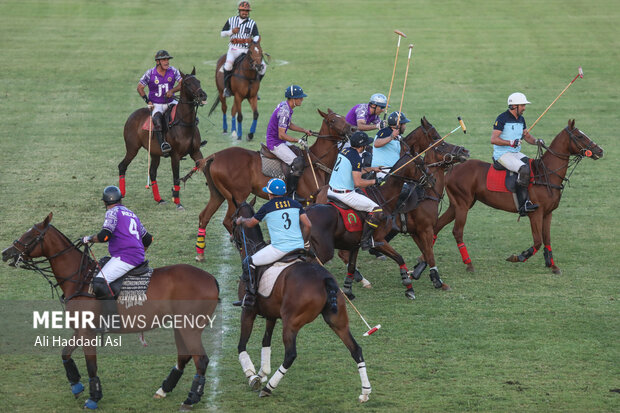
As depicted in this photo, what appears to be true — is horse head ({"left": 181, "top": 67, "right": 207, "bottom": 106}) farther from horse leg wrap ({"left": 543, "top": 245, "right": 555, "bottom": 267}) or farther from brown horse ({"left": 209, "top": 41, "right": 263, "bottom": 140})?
horse leg wrap ({"left": 543, "top": 245, "right": 555, "bottom": 267})

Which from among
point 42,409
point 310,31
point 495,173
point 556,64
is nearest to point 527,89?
point 556,64

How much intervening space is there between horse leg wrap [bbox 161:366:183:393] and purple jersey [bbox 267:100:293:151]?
6667 millimetres

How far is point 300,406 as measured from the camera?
10531mm

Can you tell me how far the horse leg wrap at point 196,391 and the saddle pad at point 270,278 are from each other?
1.33 m

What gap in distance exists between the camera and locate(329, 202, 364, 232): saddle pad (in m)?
14.1

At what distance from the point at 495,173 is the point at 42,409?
30.9ft

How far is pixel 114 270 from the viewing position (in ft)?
35.8

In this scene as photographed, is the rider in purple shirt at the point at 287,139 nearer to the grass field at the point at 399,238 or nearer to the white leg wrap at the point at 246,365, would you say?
the grass field at the point at 399,238

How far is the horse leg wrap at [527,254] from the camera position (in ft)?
53.1

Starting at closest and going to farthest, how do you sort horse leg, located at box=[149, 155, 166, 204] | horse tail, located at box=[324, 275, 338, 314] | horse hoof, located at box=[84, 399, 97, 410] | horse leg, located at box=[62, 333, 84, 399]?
horse hoof, located at box=[84, 399, 97, 410], horse tail, located at box=[324, 275, 338, 314], horse leg, located at box=[62, 333, 84, 399], horse leg, located at box=[149, 155, 166, 204]

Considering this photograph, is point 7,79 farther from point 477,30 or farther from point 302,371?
point 302,371

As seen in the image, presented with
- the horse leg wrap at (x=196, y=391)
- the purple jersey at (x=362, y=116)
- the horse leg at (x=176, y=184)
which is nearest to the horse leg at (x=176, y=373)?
the horse leg wrap at (x=196, y=391)

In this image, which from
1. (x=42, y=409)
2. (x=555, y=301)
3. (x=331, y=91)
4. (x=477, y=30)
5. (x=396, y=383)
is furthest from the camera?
(x=477, y=30)

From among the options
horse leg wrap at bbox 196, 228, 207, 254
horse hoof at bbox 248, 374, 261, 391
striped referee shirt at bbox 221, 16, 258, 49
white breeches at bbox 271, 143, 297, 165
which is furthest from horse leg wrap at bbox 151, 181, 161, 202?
horse hoof at bbox 248, 374, 261, 391
